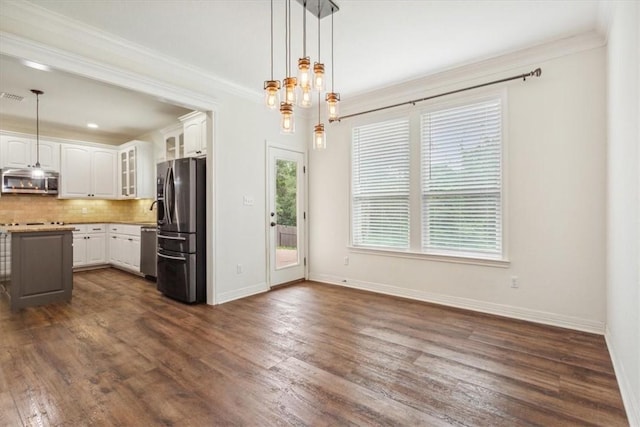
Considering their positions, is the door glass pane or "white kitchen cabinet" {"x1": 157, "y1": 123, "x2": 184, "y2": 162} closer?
the door glass pane

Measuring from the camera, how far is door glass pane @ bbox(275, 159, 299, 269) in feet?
16.0

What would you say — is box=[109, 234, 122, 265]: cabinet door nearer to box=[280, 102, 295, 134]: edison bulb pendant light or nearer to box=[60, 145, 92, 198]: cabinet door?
box=[60, 145, 92, 198]: cabinet door

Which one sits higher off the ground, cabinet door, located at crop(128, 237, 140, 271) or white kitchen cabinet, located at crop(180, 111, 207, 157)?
white kitchen cabinet, located at crop(180, 111, 207, 157)

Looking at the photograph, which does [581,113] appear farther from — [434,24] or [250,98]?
[250,98]

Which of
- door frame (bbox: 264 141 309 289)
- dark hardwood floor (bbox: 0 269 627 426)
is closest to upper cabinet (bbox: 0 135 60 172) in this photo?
dark hardwood floor (bbox: 0 269 627 426)

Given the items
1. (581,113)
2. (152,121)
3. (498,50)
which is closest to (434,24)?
(498,50)

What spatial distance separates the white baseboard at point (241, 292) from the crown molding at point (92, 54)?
2389 millimetres

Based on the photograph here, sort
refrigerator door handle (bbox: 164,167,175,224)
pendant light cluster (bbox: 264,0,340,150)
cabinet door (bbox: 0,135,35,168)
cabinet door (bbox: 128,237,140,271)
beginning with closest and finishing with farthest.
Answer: pendant light cluster (bbox: 264,0,340,150)
refrigerator door handle (bbox: 164,167,175,224)
cabinet door (bbox: 0,135,35,168)
cabinet door (bbox: 128,237,140,271)

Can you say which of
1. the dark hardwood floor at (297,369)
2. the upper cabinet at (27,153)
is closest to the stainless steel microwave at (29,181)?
the upper cabinet at (27,153)

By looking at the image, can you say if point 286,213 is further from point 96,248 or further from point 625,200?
point 96,248

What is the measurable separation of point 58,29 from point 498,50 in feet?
13.7

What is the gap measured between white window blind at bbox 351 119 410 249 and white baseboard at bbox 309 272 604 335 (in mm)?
599

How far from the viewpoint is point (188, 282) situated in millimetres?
3998

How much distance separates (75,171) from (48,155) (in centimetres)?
48
